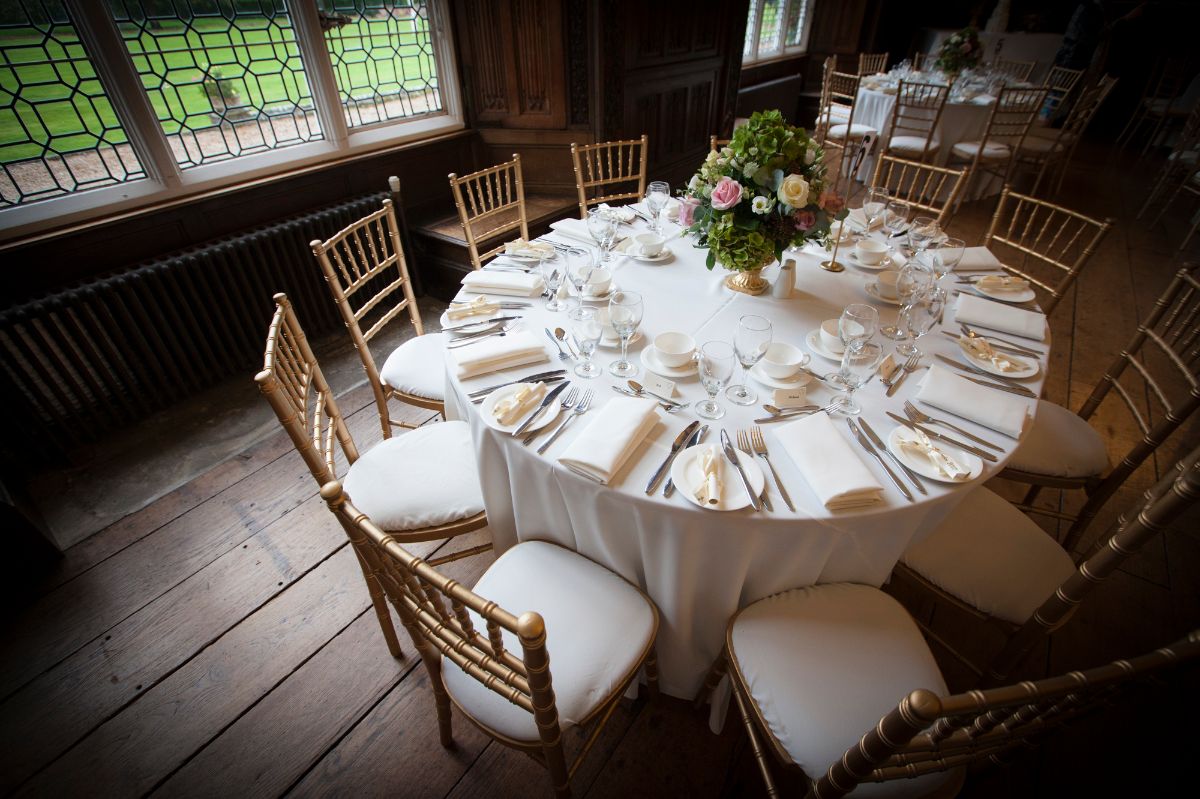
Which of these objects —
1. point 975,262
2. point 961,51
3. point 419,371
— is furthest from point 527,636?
point 961,51

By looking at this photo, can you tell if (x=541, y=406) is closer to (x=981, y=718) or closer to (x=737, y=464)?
(x=737, y=464)

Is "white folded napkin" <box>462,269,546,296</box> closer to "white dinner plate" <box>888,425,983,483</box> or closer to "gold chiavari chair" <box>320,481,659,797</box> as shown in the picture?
"gold chiavari chair" <box>320,481,659,797</box>

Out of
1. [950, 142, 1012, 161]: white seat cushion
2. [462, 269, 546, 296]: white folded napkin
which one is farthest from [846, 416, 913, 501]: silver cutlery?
[950, 142, 1012, 161]: white seat cushion

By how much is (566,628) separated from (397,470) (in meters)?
0.73

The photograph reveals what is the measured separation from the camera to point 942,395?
4.21ft

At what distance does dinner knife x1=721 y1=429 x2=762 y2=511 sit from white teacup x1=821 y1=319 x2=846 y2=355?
18.6 inches

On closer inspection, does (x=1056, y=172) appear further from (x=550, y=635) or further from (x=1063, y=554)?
(x=550, y=635)

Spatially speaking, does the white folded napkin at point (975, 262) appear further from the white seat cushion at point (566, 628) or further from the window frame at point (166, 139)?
the window frame at point (166, 139)

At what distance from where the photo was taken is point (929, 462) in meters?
1.12

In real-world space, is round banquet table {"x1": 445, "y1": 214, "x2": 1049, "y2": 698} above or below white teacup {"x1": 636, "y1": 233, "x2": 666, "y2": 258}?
below

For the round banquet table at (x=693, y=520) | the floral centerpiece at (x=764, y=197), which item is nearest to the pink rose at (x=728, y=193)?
the floral centerpiece at (x=764, y=197)

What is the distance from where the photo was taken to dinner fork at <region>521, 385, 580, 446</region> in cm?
120

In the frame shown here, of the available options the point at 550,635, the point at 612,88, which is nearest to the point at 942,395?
the point at 550,635

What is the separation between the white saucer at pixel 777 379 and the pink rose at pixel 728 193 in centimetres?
48
